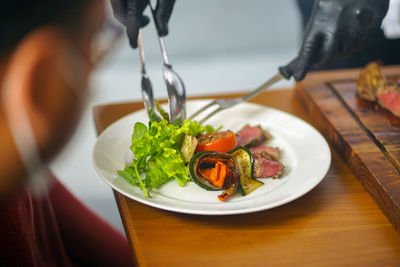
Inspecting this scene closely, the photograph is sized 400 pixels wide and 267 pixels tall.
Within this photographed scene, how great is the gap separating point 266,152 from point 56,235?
0.67 metres

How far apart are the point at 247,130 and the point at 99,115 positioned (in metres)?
0.55

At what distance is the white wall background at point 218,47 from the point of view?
14.1 feet

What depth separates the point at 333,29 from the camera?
1.33 meters

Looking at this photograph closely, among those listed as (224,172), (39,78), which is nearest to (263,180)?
(224,172)

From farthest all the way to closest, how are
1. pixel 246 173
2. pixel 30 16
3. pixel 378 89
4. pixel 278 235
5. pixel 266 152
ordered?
pixel 378 89
pixel 266 152
pixel 246 173
pixel 278 235
pixel 30 16

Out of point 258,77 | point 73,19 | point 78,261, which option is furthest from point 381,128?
point 258,77

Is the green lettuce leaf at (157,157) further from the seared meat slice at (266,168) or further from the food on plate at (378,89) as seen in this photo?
the food on plate at (378,89)

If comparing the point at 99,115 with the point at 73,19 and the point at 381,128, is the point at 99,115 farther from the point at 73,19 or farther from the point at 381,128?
the point at 73,19

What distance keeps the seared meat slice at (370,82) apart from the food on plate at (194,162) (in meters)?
0.49

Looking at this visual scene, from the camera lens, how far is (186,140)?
1102 millimetres

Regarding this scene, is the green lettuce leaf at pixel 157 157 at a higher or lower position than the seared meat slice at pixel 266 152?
higher

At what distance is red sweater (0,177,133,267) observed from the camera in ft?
3.45

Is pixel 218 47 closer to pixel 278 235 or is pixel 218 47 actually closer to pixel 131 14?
pixel 131 14

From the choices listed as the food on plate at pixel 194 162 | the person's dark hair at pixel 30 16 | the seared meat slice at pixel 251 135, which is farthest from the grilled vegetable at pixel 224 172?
the person's dark hair at pixel 30 16
